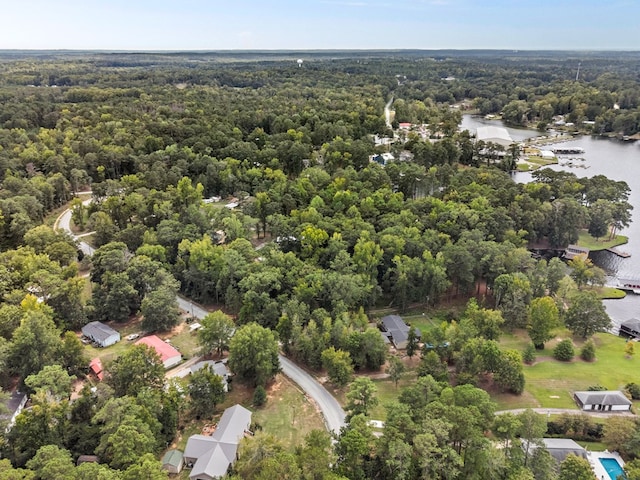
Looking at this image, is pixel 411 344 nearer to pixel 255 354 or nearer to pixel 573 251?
pixel 255 354

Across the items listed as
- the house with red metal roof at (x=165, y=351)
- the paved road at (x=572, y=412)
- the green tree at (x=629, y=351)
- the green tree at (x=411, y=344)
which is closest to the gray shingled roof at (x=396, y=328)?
the green tree at (x=411, y=344)

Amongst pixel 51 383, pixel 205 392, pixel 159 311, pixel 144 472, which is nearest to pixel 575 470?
pixel 144 472

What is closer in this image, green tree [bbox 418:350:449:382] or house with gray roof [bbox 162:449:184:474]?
house with gray roof [bbox 162:449:184:474]

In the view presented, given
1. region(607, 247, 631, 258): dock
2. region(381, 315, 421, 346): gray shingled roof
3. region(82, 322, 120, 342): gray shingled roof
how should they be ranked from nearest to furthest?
region(82, 322, 120, 342): gray shingled roof < region(381, 315, 421, 346): gray shingled roof < region(607, 247, 631, 258): dock

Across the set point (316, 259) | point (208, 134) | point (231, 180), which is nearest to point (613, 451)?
point (316, 259)

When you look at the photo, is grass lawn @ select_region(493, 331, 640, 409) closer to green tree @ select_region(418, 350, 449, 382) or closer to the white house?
green tree @ select_region(418, 350, 449, 382)

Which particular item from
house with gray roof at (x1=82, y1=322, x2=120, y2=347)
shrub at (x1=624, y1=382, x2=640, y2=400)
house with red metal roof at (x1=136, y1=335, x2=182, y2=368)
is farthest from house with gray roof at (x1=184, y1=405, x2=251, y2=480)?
shrub at (x1=624, y1=382, x2=640, y2=400)
